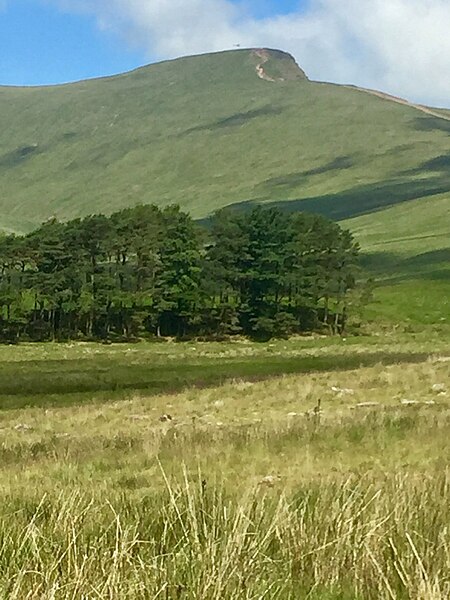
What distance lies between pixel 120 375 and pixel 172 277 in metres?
36.4

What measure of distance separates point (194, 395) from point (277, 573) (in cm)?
2353

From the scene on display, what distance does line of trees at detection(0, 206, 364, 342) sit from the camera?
81250mm

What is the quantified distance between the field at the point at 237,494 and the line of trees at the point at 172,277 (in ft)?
161

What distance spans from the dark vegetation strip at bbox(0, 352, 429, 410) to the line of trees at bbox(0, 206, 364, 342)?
2357cm

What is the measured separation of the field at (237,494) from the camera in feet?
22.0

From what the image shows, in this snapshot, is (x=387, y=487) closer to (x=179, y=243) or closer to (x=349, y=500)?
(x=349, y=500)

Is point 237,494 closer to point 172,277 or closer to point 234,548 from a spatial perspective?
point 234,548

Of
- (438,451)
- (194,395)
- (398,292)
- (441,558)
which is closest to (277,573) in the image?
(441,558)

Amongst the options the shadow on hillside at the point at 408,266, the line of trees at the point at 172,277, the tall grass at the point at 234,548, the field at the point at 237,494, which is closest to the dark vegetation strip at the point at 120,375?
the field at the point at 237,494

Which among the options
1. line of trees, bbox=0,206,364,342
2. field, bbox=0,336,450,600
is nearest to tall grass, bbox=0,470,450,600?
field, bbox=0,336,450,600

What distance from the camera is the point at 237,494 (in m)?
9.93

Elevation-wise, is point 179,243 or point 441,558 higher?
point 179,243

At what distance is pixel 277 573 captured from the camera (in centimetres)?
696

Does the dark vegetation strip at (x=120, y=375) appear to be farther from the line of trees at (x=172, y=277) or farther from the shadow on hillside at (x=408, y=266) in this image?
the shadow on hillside at (x=408, y=266)
